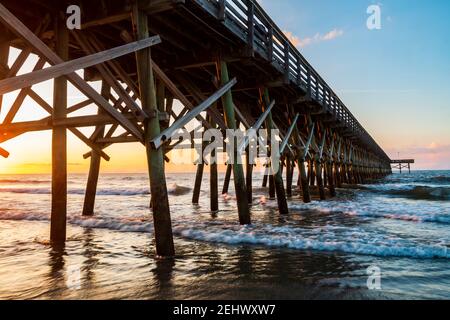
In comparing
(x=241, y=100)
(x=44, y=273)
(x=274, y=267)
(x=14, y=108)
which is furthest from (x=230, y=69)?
(x=44, y=273)

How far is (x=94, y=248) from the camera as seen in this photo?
17.4ft

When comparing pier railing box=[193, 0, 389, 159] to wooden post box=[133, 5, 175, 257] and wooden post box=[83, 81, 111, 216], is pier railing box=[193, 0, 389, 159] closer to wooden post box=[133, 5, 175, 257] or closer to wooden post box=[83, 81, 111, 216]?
wooden post box=[133, 5, 175, 257]

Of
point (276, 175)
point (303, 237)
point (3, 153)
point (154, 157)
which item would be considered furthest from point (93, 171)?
point (303, 237)

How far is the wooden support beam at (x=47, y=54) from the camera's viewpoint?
2.96 meters

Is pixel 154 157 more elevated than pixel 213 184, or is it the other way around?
pixel 154 157

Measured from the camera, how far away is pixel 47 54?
339 centimetres

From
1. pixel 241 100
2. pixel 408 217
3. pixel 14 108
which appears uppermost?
pixel 241 100

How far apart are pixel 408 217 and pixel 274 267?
6571 mm

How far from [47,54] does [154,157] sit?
1688mm

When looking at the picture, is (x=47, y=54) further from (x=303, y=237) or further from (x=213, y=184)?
(x=213, y=184)

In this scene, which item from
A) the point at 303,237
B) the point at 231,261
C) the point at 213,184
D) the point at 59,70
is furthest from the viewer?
the point at 213,184

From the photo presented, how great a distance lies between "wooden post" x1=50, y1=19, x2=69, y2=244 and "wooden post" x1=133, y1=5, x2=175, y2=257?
5.27 ft

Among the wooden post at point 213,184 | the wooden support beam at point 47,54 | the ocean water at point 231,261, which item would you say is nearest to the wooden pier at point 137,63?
the wooden support beam at point 47,54
